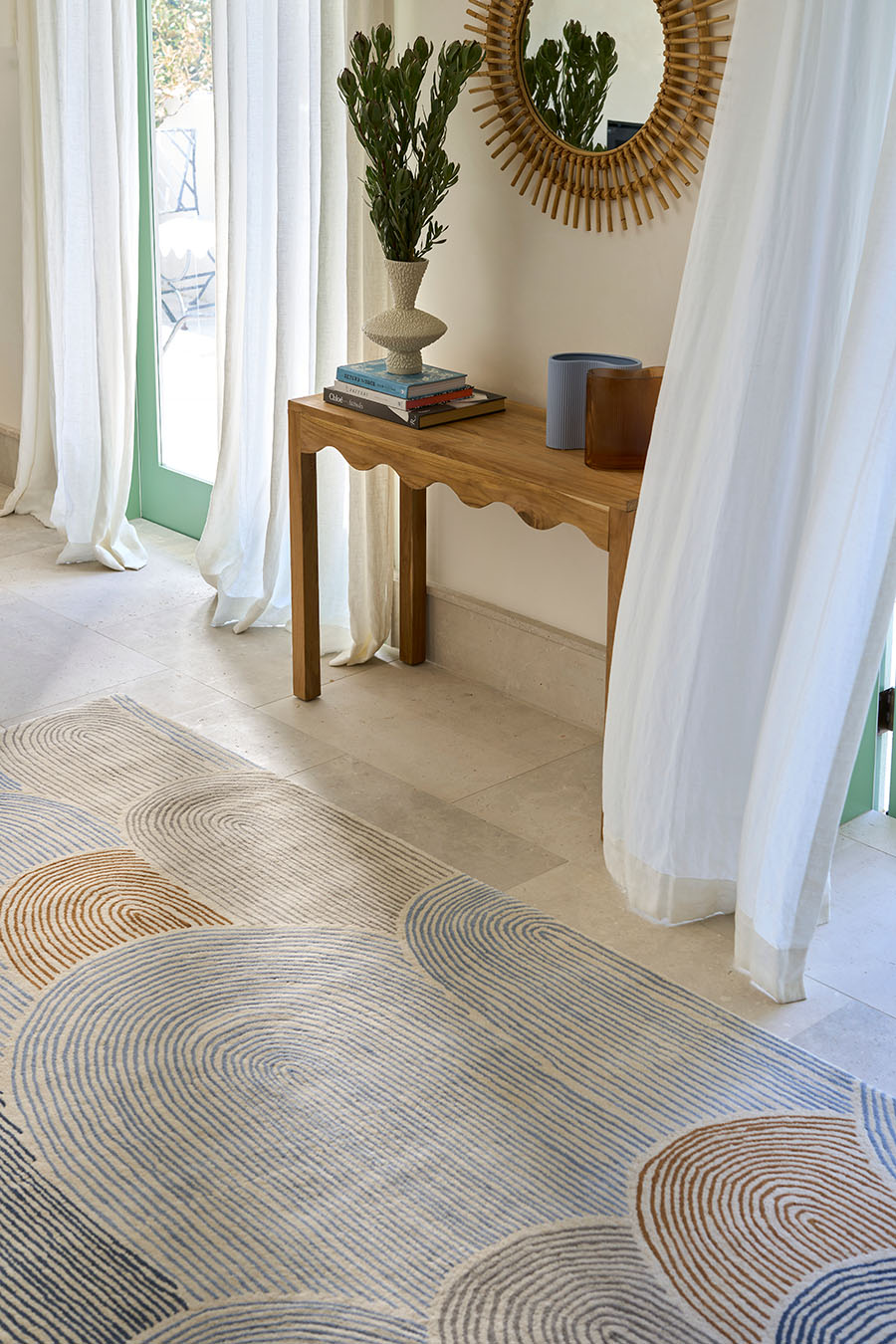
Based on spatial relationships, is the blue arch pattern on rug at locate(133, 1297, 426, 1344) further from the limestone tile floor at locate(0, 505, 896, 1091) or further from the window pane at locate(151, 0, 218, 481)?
the window pane at locate(151, 0, 218, 481)

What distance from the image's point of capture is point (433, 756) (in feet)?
9.59

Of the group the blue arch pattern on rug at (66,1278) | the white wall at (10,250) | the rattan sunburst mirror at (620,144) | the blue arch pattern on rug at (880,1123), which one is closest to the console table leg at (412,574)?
the rattan sunburst mirror at (620,144)

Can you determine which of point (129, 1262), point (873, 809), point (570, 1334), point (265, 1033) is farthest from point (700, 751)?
point (129, 1262)

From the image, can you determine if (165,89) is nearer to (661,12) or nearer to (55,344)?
(55,344)

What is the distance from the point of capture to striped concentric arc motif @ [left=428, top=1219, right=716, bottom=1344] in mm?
1560

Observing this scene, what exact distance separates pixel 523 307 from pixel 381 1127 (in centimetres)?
175

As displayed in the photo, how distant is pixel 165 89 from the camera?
12.5 ft

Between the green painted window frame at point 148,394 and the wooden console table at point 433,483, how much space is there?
41.5 inches

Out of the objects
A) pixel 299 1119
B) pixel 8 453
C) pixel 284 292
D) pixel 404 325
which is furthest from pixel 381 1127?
pixel 8 453

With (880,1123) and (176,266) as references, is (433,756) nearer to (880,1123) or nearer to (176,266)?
(880,1123)

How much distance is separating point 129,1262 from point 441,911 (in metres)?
0.86

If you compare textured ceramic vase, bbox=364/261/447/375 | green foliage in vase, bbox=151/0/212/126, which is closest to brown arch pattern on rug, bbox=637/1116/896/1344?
textured ceramic vase, bbox=364/261/447/375

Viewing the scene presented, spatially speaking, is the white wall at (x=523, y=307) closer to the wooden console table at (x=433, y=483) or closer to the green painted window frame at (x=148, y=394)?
the wooden console table at (x=433, y=483)

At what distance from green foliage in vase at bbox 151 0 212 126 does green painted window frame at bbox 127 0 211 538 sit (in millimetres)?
46
